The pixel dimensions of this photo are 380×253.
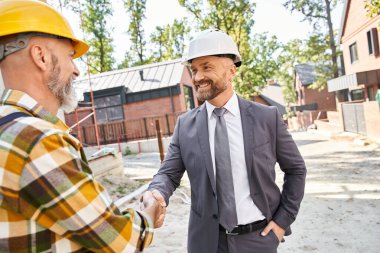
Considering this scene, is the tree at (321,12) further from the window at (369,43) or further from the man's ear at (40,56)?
the man's ear at (40,56)

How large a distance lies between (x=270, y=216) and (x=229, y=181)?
1.33 feet

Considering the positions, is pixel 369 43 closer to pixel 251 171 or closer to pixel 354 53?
pixel 354 53

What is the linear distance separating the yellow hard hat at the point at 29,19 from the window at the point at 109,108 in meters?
23.5

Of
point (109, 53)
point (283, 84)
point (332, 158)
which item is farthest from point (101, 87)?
point (283, 84)

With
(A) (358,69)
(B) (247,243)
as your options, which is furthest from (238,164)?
(A) (358,69)

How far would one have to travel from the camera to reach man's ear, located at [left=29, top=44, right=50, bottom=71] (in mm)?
1327

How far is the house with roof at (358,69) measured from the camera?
16.8m

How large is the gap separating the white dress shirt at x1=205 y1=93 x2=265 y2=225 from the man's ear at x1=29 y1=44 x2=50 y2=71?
144 cm

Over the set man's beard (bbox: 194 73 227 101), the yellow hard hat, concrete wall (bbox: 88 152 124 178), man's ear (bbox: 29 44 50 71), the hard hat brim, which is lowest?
concrete wall (bbox: 88 152 124 178)

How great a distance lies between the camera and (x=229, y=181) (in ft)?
7.87

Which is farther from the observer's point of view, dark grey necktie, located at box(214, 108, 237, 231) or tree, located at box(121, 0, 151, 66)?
tree, located at box(121, 0, 151, 66)

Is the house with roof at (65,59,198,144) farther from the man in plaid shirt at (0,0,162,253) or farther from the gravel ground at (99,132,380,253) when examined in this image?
the man in plaid shirt at (0,0,162,253)

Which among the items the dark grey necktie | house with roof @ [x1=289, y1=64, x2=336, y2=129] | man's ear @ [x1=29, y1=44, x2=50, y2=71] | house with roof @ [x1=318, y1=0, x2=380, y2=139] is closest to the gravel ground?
the dark grey necktie

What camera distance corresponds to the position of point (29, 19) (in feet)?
4.28
